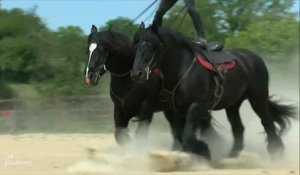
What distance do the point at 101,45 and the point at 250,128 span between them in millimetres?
4505

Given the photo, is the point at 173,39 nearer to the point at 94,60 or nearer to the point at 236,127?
the point at 94,60

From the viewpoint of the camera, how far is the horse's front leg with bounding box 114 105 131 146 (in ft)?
30.3

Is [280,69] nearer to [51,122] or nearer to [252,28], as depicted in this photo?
[51,122]

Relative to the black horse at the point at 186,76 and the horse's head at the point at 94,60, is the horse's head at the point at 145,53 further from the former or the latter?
the horse's head at the point at 94,60

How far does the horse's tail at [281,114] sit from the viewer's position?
10.9 metres

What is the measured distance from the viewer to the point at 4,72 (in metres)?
→ 33.3

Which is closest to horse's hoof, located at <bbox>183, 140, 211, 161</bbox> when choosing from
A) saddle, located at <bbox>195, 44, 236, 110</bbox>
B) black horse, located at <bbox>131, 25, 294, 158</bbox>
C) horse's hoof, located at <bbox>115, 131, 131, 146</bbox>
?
black horse, located at <bbox>131, 25, 294, 158</bbox>

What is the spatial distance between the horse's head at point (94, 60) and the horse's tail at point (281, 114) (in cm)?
315

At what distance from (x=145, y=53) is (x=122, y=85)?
1.18m

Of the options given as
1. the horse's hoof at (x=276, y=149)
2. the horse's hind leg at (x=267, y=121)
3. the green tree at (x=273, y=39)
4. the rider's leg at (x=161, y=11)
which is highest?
the rider's leg at (x=161, y=11)

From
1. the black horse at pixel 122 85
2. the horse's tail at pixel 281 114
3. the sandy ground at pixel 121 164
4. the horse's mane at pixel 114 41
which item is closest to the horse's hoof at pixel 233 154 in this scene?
the sandy ground at pixel 121 164

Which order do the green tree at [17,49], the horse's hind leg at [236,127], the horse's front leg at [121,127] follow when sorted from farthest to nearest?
the green tree at [17,49]
the horse's hind leg at [236,127]
the horse's front leg at [121,127]

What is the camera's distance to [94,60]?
29.0 ft

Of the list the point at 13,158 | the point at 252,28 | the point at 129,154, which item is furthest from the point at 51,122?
the point at 252,28
